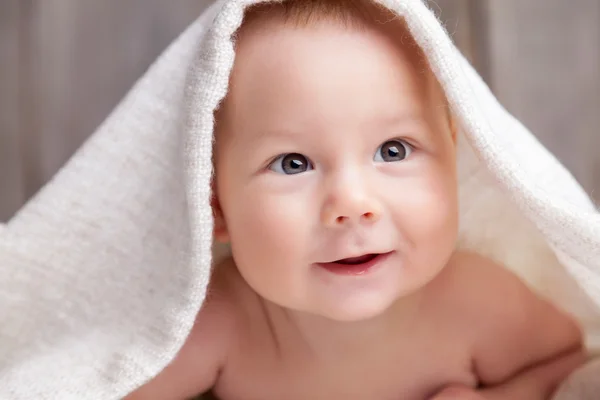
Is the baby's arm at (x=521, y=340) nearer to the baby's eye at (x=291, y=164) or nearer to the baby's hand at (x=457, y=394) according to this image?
the baby's hand at (x=457, y=394)

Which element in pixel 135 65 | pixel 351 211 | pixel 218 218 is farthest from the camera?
pixel 135 65

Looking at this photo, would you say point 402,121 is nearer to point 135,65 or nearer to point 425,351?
point 425,351

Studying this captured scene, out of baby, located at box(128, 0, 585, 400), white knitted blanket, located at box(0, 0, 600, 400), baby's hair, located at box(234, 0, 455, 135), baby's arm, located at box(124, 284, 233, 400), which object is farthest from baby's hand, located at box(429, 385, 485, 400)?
baby's hair, located at box(234, 0, 455, 135)

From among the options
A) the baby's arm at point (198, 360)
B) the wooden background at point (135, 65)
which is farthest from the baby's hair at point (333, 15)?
the wooden background at point (135, 65)

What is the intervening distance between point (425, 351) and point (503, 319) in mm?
97

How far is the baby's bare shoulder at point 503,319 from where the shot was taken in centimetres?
89

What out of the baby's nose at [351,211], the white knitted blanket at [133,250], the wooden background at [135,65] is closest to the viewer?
the baby's nose at [351,211]

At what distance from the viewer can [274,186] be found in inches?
29.3

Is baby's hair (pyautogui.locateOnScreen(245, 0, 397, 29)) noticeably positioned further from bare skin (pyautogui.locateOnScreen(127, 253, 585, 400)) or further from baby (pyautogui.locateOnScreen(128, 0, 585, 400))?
bare skin (pyautogui.locateOnScreen(127, 253, 585, 400))

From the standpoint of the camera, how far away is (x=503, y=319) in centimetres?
89

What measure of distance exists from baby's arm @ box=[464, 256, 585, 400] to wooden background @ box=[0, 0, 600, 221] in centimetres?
35

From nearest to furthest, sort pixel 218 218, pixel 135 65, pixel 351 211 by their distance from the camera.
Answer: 1. pixel 351 211
2. pixel 218 218
3. pixel 135 65

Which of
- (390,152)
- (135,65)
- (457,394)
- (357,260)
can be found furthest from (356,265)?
(135,65)

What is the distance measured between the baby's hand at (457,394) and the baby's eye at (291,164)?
1.03 ft
